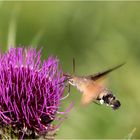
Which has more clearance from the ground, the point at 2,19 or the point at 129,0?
the point at 129,0

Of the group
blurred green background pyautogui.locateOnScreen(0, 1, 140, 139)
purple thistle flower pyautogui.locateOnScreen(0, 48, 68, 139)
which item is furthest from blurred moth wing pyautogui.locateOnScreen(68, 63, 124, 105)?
blurred green background pyautogui.locateOnScreen(0, 1, 140, 139)

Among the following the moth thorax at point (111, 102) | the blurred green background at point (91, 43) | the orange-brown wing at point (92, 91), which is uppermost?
the orange-brown wing at point (92, 91)

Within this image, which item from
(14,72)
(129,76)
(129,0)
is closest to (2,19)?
(129,0)

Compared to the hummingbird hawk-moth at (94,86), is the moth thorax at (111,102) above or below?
below

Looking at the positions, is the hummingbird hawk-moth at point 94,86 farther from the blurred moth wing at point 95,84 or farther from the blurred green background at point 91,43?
the blurred green background at point 91,43

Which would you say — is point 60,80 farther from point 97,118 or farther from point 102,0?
point 102,0

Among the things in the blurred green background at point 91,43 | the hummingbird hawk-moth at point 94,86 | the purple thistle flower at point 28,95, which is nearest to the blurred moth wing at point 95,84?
the hummingbird hawk-moth at point 94,86

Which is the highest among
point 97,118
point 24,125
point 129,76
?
point 24,125
